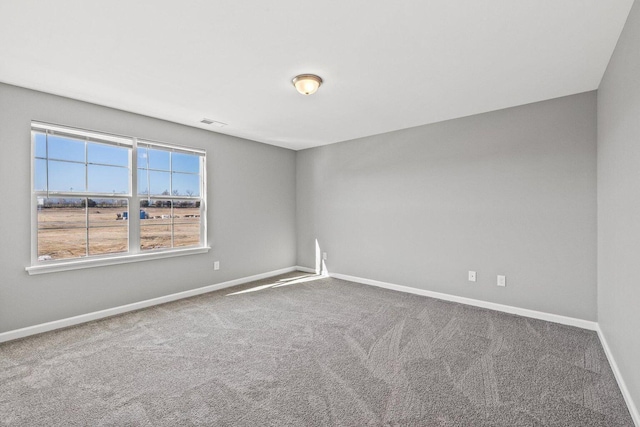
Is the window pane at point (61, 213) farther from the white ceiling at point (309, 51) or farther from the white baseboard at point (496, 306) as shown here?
the white baseboard at point (496, 306)

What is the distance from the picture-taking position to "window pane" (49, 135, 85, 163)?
311cm

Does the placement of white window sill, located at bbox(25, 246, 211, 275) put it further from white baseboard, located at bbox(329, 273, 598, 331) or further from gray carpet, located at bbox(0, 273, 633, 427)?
white baseboard, located at bbox(329, 273, 598, 331)

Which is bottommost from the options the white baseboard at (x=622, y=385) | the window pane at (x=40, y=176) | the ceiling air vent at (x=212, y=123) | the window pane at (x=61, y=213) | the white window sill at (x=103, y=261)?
the white baseboard at (x=622, y=385)

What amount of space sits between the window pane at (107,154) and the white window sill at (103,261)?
112cm

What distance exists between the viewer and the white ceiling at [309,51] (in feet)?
5.94

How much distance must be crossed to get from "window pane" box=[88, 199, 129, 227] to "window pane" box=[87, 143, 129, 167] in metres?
0.46

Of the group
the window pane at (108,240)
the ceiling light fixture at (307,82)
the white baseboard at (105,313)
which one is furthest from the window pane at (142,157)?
the ceiling light fixture at (307,82)

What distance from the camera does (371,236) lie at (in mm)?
4773

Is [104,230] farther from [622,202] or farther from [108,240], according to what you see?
[622,202]

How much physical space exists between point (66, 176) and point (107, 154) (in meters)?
0.49

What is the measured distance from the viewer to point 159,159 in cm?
398

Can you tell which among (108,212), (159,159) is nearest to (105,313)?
(108,212)

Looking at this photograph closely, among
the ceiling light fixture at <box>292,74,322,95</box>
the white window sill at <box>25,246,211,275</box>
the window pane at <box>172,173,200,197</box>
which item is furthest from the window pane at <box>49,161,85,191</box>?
the ceiling light fixture at <box>292,74,322,95</box>

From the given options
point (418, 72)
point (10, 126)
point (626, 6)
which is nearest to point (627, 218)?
point (626, 6)
